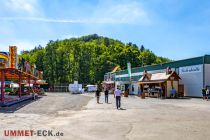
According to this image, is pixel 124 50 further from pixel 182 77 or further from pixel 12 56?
pixel 12 56

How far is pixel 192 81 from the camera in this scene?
49.1 m

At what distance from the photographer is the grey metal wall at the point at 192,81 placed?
4718 centimetres

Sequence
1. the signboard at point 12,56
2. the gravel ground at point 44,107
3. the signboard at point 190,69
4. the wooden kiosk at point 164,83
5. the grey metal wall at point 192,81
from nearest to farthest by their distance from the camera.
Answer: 1. the gravel ground at point 44,107
2. the signboard at point 12,56
3. the grey metal wall at point 192,81
4. the signboard at point 190,69
5. the wooden kiosk at point 164,83

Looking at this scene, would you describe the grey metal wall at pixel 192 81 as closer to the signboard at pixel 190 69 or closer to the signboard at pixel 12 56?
the signboard at pixel 190 69

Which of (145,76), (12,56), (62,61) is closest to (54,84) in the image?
(62,61)

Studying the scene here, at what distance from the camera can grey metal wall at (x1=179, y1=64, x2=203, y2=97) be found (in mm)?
47181

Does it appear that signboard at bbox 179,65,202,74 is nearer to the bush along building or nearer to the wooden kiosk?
the bush along building

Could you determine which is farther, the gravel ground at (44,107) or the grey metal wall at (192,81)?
the grey metal wall at (192,81)


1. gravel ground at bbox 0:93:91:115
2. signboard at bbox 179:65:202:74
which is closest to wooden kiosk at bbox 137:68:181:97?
signboard at bbox 179:65:202:74

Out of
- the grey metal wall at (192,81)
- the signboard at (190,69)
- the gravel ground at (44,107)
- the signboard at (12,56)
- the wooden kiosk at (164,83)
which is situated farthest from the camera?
the wooden kiosk at (164,83)

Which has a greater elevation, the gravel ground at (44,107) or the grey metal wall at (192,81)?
the grey metal wall at (192,81)

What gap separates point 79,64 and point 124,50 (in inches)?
774

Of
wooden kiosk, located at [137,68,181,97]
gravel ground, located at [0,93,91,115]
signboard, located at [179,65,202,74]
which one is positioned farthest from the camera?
wooden kiosk, located at [137,68,181,97]

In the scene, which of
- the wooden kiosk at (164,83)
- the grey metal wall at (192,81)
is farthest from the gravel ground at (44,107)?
the grey metal wall at (192,81)
